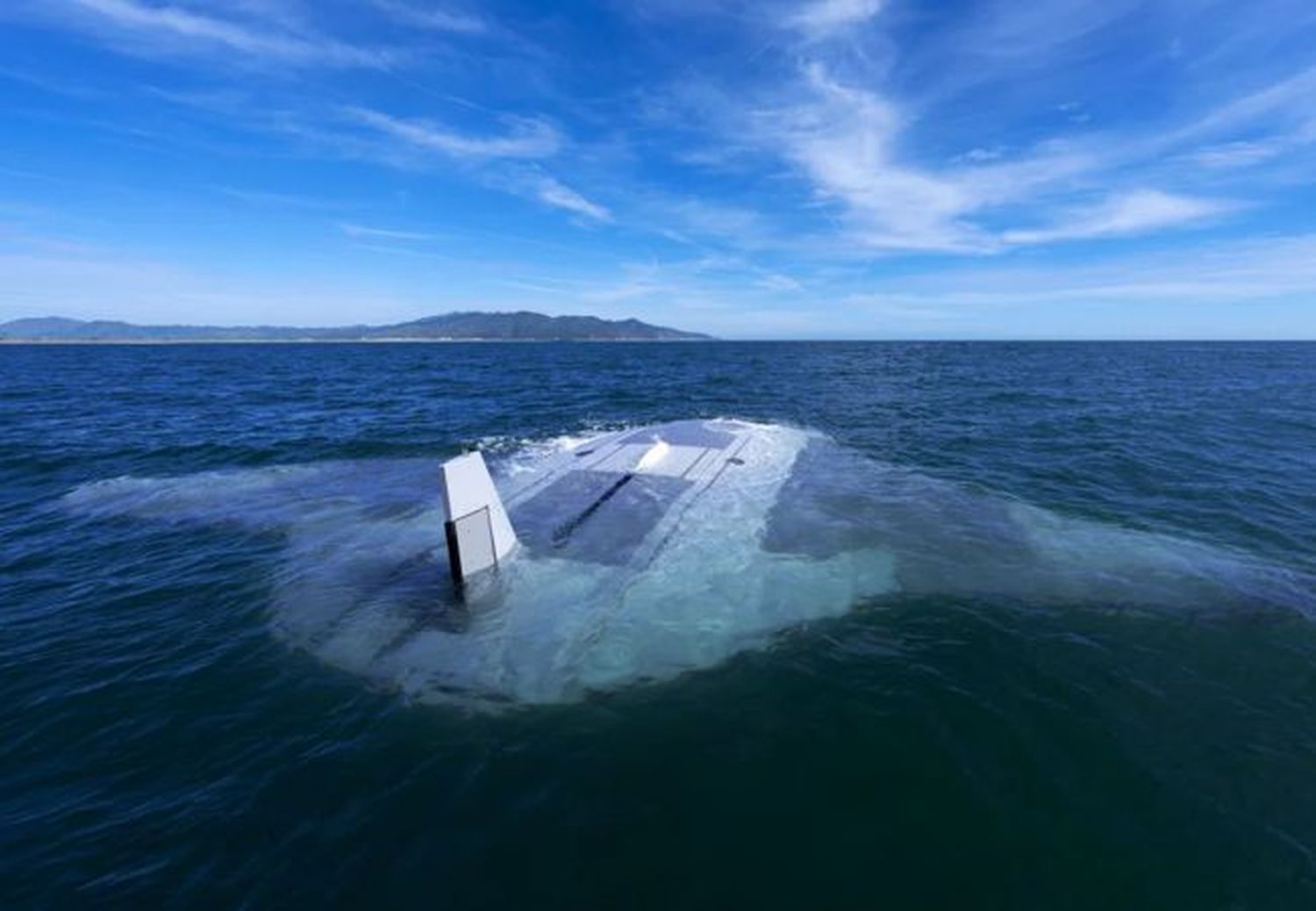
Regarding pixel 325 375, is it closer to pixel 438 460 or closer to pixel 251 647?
pixel 438 460

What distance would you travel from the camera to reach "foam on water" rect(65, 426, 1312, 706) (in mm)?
9648

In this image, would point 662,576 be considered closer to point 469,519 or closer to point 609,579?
point 609,579

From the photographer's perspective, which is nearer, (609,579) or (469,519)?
(469,519)

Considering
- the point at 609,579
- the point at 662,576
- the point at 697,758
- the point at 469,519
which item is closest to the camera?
the point at 697,758

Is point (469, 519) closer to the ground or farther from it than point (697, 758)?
farther from it

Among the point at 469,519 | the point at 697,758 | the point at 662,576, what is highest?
the point at 469,519

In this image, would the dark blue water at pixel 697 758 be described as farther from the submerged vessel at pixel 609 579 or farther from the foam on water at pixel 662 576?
the submerged vessel at pixel 609 579

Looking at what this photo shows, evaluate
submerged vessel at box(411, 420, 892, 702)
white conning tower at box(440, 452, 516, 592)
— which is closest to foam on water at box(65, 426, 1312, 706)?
submerged vessel at box(411, 420, 892, 702)

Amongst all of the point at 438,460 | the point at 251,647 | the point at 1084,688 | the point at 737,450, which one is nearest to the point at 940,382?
the point at 737,450

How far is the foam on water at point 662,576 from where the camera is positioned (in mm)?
9648

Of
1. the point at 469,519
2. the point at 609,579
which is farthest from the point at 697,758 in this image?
the point at 469,519

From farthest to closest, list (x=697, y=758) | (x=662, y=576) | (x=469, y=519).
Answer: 1. (x=662, y=576)
2. (x=469, y=519)
3. (x=697, y=758)

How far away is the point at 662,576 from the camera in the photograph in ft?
40.2

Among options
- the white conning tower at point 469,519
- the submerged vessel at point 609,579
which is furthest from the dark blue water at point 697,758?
the white conning tower at point 469,519
